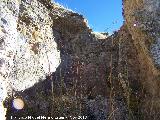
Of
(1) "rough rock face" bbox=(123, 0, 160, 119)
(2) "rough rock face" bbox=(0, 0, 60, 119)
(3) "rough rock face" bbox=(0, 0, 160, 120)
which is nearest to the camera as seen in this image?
(1) "rough rock face" bbox=(123, 0, 160, 119)

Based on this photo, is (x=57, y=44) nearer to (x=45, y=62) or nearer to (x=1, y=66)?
(x=45, y=62)

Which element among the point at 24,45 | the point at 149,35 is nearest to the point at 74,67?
the point at 24,45

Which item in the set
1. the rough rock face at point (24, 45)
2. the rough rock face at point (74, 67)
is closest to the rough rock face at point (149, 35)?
the rough rock face at point (74, 67)

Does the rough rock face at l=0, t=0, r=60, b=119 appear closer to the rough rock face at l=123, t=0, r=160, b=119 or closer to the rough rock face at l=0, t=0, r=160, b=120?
the rough rock face at l=0, t=0, r=160, b=120

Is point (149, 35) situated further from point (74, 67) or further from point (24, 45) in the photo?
point (74, 67)

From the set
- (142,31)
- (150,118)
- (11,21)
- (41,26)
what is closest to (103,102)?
(150,118)

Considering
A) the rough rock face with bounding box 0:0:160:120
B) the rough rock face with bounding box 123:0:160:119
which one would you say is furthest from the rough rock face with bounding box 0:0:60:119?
the rough rock face with bounding box 123:0:160:119

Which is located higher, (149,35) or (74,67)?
(74,67)

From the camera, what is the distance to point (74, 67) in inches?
372

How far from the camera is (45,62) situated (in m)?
8.65

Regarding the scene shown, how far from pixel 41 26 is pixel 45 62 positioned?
1181 mm

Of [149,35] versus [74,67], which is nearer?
[149,35]

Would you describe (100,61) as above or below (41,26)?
below

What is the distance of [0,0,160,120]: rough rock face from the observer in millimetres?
6289
